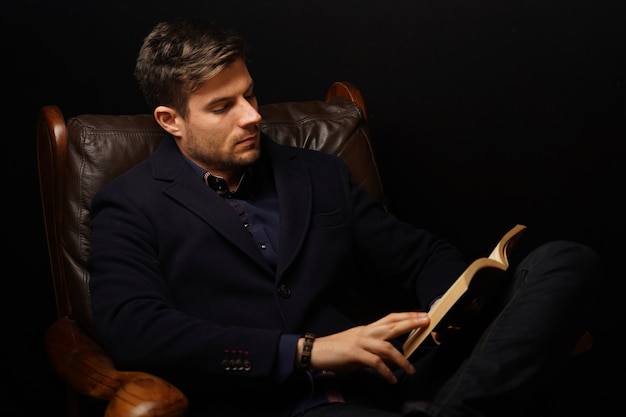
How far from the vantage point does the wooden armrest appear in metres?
1.60

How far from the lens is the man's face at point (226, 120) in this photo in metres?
2.04

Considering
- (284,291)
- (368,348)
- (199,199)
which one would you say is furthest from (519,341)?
(199,199)

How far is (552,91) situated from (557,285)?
4.66 ft

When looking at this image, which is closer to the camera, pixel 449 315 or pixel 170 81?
pixel 449 315

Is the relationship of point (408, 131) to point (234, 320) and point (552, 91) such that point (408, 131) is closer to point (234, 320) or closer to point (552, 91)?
point (552, 91)

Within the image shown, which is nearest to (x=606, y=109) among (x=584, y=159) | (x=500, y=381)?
(x=584, y=159)

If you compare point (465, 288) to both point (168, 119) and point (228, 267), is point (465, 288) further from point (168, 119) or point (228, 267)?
point (168, 119)

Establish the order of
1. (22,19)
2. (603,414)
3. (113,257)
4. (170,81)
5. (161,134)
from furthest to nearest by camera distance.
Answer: (603,414), (22,19), (161,134), (170,81), (113,257)

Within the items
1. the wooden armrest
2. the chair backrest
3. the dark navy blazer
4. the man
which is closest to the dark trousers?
the man

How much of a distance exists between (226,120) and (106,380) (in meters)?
0.69

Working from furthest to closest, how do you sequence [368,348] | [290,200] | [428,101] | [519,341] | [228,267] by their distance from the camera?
[428,101]
[290,200]
[228,267]
[368,348]
[519,341]

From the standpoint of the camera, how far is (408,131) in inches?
115

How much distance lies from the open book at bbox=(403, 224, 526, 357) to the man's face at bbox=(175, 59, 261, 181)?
2.09ft

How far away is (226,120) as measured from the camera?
2059mm
